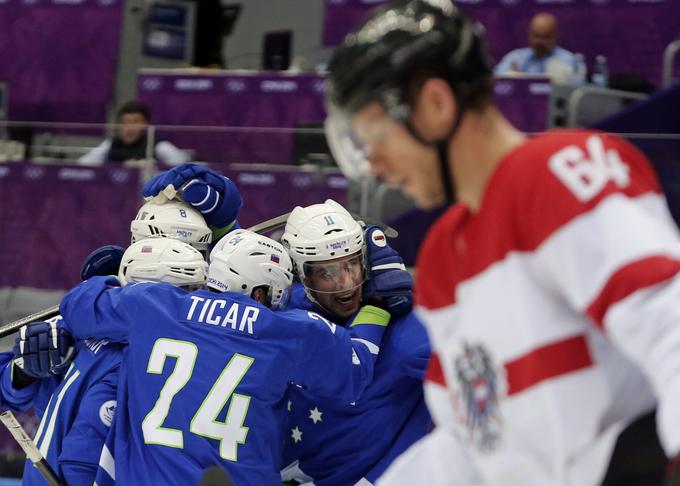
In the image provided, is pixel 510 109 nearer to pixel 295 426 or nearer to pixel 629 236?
pixel 295 426

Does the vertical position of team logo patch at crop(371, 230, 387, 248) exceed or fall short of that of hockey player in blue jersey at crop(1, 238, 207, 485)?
it exceeds it

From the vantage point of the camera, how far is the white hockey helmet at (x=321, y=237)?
3.75m

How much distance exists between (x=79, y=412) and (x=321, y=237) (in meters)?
0.85

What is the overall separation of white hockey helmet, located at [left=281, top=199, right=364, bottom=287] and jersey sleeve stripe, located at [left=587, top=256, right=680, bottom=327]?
90.7 inches

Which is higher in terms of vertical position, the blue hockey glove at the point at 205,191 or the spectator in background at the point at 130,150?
the blue hockey glove at the point at 205,191

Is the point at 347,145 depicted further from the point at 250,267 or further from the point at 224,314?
the point at 250,267

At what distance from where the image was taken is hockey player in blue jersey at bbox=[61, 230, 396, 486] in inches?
134

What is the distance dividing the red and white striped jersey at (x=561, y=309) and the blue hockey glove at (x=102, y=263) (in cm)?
240

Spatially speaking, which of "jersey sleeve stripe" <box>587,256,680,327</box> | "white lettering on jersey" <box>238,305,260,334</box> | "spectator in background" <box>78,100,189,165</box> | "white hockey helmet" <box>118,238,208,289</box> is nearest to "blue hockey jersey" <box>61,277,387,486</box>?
"white lettering on jersey" <box>238,305,260,334</box>

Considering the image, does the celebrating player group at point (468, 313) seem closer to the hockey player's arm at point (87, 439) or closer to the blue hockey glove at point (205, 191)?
the hockey player's arm at point (87, 439)

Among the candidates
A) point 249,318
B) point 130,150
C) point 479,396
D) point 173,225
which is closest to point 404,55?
point 479,396

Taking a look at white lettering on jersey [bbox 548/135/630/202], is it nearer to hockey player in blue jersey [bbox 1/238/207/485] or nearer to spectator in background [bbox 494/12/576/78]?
hockey player in blue jersey [bbox 1/238/207/485]

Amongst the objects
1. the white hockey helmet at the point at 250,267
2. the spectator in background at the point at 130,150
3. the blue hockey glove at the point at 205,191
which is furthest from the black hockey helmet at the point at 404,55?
the spectator in background at the point at 130,150

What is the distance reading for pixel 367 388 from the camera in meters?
3.86
